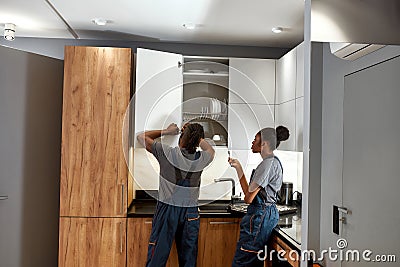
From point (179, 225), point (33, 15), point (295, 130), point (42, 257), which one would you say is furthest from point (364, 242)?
point (42, 257)

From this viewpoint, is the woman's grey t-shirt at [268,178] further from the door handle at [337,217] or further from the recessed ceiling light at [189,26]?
the door handle at [337,217]

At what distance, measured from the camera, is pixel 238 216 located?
9.64 ft

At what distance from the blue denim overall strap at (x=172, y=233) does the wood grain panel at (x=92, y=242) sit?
27 centimetres

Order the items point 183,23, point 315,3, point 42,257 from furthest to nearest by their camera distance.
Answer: point 42,257, point 183,23, point 315,3

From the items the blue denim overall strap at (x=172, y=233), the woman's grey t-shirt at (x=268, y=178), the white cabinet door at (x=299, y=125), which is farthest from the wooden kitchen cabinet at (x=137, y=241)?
the white cabinet door at (x=299, y=125)

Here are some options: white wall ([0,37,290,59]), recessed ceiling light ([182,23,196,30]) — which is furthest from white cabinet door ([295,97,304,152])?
white wall ([0,37,290,59])

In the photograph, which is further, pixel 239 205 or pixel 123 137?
pixel 239 205

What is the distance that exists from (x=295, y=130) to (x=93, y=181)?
56.1 inches

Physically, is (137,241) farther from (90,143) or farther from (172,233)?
(90,143)

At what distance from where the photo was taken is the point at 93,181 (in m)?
2.93

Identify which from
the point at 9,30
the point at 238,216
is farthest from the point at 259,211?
the point at 9,30

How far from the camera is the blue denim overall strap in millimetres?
2730

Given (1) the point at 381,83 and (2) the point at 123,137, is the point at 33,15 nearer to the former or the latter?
(2) the point at 123,137

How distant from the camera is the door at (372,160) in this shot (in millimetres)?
839
